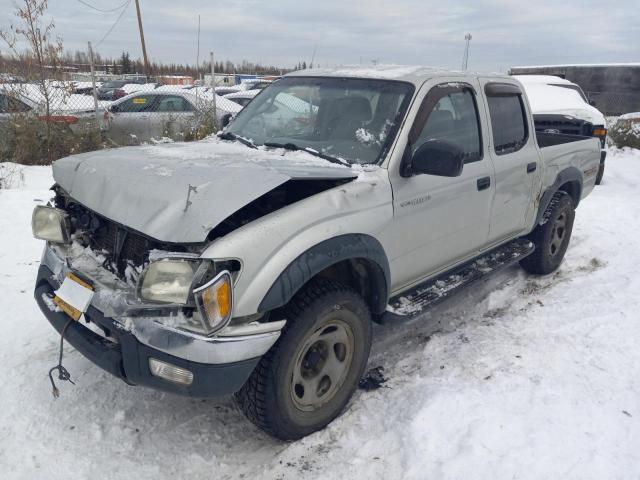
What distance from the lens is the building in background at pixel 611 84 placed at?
24.2 m

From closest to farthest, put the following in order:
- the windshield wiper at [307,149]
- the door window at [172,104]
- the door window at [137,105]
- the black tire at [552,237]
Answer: the windshield wiper at [307,149] → the black tire at [552,237] → the door window at [172,104] → the door window at [137,105]

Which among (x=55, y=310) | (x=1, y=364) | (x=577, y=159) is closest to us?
(x=55, y=310)

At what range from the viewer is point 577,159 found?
517 centimetres

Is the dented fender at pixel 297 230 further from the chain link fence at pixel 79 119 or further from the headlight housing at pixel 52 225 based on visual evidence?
the chain link fence at pixel 79 119

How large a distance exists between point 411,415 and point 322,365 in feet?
1.86

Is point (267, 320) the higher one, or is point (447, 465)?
point (267, 320)

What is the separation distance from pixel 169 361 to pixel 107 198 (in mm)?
933

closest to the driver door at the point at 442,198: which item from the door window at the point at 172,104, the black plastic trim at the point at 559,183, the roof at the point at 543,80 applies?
the black plastic trim at the point at 559,183

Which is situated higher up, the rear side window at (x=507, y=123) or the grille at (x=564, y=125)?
the rear side window at (x=507, y=123)

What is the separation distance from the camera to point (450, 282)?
3.77m

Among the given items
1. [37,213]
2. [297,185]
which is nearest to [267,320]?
[297,185]

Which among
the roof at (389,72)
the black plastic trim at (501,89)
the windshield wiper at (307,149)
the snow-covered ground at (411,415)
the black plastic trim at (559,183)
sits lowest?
the snow-covered ground at (411,415)

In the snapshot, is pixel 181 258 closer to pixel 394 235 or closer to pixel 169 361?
pixel 169 361

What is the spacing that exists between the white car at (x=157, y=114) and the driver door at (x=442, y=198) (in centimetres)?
723
